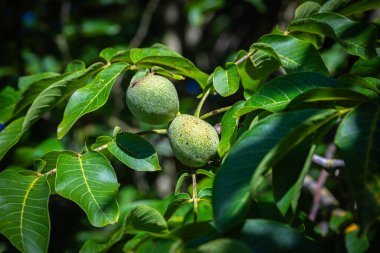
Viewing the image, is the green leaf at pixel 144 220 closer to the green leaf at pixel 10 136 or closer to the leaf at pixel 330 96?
the leaf at pixel 330 96

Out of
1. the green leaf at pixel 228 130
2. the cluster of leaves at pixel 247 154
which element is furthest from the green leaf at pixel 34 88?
the green leaf at pixel 228 130

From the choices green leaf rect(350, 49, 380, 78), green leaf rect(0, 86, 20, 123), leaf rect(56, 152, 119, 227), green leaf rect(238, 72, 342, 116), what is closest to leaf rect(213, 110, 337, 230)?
green leaf rect(238, 72, 342, 116)

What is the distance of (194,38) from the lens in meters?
3.37

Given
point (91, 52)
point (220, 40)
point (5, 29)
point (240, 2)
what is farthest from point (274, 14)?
point (5, 29)

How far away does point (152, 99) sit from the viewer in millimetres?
1147

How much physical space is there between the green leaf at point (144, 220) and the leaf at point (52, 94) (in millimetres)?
526

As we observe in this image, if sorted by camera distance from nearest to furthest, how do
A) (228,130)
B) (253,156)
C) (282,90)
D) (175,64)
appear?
(253,156) < (282,90) < (228,130) < (175,64)

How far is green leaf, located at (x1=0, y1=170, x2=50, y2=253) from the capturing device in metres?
0.92

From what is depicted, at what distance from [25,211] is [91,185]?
164mm

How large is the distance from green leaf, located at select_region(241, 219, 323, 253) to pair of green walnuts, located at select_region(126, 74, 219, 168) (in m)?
0.38

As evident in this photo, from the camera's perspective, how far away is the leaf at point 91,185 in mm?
956

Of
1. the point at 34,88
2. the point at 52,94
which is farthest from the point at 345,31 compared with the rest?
the point at 34,88

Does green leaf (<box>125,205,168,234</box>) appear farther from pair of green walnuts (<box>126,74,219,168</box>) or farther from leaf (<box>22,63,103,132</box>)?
leaf (<box>22,63,103,132</box>)

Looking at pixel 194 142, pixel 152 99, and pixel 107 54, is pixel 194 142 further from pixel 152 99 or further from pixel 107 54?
pixel 107 54
